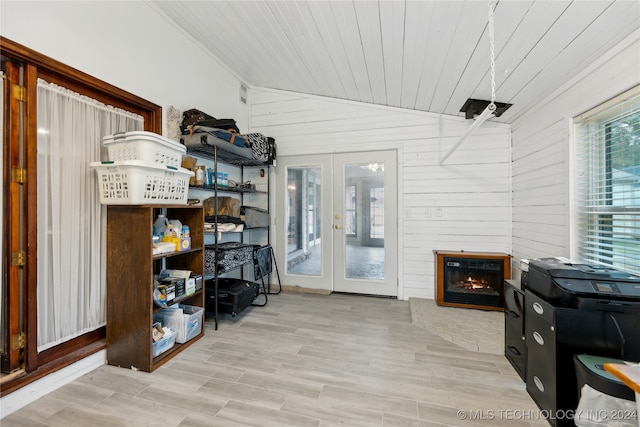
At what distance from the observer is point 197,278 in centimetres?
234

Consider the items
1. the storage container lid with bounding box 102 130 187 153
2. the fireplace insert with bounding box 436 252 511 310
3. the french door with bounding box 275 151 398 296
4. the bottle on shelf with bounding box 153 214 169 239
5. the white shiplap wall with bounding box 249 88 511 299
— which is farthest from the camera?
the french door with bounding box 275 151 398 296

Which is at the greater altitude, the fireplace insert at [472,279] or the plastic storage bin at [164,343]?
→ the fireplace insert at [472,279]

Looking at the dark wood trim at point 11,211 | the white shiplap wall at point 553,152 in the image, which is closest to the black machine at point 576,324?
the white shiplap wall at point 553,152

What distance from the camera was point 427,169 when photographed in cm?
335

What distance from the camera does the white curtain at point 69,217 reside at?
165 centimetres

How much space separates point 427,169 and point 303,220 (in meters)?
1.86

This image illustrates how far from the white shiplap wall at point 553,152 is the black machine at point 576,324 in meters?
0.89

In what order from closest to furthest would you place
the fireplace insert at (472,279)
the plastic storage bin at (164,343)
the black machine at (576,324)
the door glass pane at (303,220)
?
the black machine at (576,324) < the plastic storage bin at (164,343) < the fireplace insert at (472,279) < the door glass pane at (303,220)

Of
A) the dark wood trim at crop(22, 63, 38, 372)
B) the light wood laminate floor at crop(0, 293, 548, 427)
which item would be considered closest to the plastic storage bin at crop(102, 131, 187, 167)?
the dark wood trim at crop(22, 63, 38, 372)

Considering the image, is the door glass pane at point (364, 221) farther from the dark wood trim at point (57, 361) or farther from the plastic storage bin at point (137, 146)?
the dark wood trim at point (57, 361)

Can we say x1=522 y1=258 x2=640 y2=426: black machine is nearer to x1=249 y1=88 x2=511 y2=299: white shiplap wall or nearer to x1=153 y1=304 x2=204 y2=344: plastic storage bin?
x1=249 y1=88 x2=511 y2=299: white shiplap wall

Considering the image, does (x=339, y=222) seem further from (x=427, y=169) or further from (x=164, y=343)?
(x=164, y=343)

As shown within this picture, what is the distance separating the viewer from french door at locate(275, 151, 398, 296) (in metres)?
3.50

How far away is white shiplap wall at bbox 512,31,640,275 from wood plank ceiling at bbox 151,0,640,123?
110 mm
